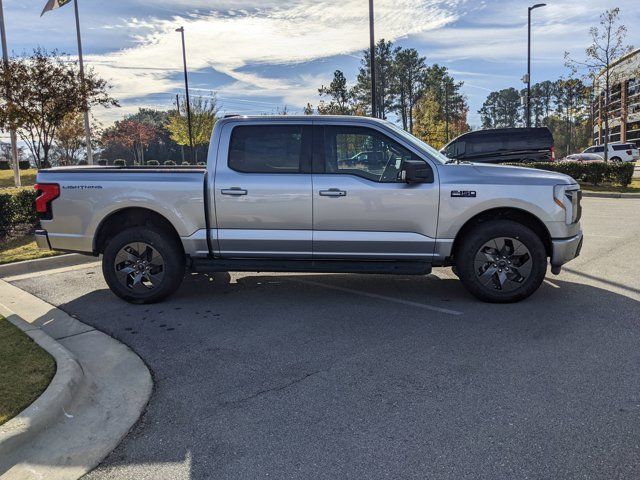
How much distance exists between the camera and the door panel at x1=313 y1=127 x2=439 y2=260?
5.46 m

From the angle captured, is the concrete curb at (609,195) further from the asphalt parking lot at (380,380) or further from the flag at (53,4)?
the flag at (53,4)

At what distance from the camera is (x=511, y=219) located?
5711mm

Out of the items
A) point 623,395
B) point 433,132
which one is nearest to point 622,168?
point 623,395

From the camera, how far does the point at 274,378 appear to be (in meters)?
3.92

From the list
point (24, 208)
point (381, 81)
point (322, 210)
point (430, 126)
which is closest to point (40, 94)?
point (24, 208)

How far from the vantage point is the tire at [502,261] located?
215 inches

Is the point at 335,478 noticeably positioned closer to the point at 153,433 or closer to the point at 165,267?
the point at 153,433

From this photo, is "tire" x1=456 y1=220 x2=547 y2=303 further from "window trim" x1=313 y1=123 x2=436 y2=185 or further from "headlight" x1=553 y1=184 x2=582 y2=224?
"window trim" x1=313 y1=123 x2=436 y2=185

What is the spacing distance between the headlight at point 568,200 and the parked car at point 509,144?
53.0 feet

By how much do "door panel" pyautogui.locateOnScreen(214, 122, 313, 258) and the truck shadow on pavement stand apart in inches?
29.0

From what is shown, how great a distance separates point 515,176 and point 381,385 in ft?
9.74

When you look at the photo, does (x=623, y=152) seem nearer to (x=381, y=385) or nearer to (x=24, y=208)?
(x=24, y=208)

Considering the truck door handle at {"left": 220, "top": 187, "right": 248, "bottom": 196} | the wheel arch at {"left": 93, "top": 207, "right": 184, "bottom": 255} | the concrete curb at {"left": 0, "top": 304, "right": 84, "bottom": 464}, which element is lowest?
the concrete curb at {"left": 0, "top": 304, "right": 84, "bottom": 464}

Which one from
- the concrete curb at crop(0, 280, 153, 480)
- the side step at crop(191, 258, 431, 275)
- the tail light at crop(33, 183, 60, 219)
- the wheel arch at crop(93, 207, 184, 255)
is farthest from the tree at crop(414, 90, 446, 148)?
the concrete curb at crop(0, 280, 153, 480)
